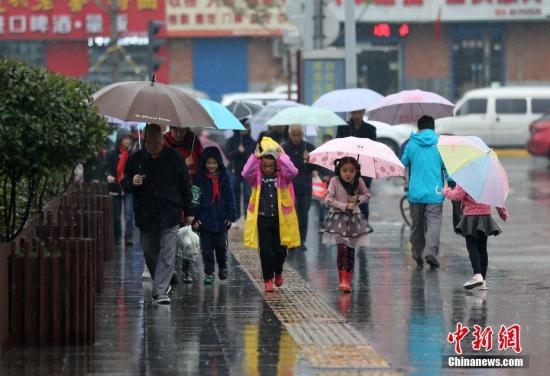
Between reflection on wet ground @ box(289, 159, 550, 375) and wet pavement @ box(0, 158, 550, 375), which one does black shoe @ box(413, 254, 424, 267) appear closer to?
reflection on wet ground @ box(289, 159, 550, 375)

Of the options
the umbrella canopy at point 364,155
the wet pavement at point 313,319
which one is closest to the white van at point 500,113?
the wet pavement at point 313,319

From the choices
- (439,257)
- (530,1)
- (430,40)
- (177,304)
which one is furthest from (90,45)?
(177,304)

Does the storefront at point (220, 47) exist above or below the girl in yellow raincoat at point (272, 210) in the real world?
above

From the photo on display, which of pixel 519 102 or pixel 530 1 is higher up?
pixel 530 1

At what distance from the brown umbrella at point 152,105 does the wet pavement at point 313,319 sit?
1.57m

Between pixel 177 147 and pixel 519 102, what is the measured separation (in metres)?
26.2

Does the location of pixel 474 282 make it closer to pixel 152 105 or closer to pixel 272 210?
pixel 272 210

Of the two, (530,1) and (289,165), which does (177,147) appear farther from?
(530,1)

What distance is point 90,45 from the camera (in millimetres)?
49156

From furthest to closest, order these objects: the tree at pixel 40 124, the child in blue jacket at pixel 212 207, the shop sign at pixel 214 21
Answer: the shop sign at pixel 214 21
the child in blue jacket at pixel 212 207
the tree at pixel 40 124

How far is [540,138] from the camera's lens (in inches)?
1277

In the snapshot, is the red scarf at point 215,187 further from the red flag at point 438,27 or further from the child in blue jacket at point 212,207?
the red flag at point 438,27

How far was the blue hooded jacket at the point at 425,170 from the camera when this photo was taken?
14.4 meters

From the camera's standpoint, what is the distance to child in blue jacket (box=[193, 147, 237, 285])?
42.4 feet
